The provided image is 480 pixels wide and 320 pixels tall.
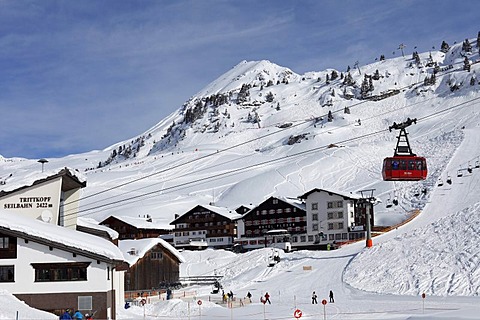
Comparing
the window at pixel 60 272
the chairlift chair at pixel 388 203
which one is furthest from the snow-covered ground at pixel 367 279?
the chairlift chair at pixel 388 203

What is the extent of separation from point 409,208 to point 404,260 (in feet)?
112

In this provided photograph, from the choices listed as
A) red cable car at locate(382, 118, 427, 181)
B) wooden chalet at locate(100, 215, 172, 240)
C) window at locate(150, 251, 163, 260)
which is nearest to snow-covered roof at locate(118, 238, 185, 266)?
window at locate(150, 251, 163, 260)

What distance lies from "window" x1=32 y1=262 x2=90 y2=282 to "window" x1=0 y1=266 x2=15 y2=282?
100 cm

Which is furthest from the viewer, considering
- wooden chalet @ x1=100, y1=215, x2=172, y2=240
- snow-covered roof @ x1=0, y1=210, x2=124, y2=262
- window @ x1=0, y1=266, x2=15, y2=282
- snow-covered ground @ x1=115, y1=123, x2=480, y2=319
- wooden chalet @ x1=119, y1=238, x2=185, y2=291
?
wooden chalet @ x1=100, y1=215, x2=172, y2=240

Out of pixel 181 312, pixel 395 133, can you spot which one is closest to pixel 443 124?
pixel 395 133

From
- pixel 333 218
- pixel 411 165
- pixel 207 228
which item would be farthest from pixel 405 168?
pixel 207 228

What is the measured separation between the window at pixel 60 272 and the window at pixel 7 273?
1.00m

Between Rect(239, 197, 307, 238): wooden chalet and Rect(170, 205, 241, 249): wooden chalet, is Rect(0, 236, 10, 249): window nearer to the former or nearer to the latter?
Rect(239, 197, 307, 238): wooden chalet

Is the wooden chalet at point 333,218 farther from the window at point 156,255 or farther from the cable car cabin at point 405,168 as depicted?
the cable car cabin at point 405,168

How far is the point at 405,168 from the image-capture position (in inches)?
1668

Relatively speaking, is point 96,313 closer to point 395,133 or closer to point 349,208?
point 349,208

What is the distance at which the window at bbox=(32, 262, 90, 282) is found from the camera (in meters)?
28.1

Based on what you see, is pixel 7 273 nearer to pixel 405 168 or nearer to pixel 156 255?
pixel 405 168

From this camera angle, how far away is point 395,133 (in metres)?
168
